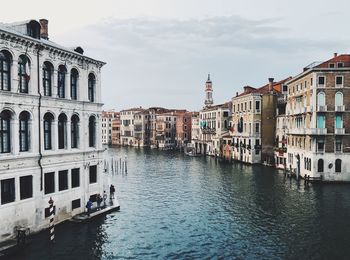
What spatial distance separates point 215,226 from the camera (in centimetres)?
2427

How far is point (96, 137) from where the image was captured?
2664cm

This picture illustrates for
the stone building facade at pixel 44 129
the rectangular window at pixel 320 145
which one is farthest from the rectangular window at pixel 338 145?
the stone building facade at pixel 44 129

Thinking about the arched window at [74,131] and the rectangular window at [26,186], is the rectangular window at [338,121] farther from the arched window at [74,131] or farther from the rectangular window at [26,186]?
the rectangular window at [26,186]

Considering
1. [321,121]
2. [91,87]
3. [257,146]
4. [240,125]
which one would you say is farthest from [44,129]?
[240,125]

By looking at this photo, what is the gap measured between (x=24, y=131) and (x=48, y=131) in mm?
2036

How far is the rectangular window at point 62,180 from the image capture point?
23.2 m

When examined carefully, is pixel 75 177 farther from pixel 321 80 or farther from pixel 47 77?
pixel 321 80

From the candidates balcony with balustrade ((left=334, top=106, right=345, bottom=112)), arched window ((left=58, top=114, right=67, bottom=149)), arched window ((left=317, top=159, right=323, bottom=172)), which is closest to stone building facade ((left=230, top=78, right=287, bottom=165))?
arched window ((left=317, top=159, right=323, bottom=172))

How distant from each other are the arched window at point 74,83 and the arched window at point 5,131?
557 centimetres

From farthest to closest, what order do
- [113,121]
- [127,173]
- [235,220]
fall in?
[113,121], [127,173], [235,220]

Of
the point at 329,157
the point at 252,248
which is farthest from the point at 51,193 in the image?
the point at 329,157

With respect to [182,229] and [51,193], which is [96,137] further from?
[182,229]

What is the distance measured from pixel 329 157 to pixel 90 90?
1071 inches

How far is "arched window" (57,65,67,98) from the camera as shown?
23.3 m
